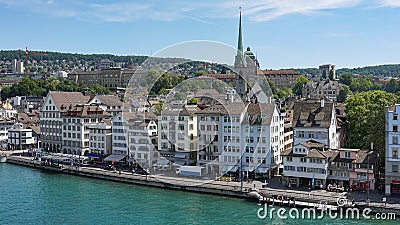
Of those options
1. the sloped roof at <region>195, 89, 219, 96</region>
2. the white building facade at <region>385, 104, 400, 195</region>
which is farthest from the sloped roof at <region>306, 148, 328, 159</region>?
the sloped roof at <region>195, 89, 219, 96</region>

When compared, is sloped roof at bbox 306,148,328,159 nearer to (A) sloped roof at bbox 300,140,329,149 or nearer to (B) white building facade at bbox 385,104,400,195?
(A) sloped roof at bbox 300,140,329,149

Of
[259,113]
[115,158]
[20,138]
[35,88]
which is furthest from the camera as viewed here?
[35,88]

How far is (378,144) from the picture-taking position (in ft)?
131

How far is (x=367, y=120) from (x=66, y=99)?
39.2 m

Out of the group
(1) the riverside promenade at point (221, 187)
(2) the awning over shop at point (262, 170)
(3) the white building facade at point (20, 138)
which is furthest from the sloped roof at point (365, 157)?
(3) the white building facade at point (20, 138)

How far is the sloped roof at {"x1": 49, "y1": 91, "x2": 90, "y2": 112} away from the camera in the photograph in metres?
63.1

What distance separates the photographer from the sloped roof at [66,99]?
63062 millimetres

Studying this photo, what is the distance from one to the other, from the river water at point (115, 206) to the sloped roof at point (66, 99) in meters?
19.8

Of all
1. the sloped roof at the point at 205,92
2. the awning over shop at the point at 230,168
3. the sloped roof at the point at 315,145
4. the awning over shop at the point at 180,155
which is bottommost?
the awning over shop at the point at 230,168

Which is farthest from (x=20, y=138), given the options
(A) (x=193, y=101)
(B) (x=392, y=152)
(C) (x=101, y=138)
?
(B) (x=392, y=152)

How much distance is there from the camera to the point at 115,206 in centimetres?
3438

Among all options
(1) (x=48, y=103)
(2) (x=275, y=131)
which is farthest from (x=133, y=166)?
(1) (x=48, y=103)

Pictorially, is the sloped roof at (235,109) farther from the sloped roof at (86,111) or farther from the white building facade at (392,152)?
the sloped roof at (86,111)

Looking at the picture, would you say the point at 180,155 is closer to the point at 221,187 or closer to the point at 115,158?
the point at 221,187
